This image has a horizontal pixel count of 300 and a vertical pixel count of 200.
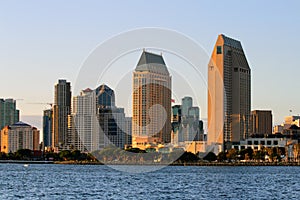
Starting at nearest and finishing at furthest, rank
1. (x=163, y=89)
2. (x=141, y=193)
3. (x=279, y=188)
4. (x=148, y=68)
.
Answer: (x=141, y=193) → (x=279, y=188) → (x=148, y=68) → (x=163, y=89)

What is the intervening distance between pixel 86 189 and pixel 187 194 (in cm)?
1399

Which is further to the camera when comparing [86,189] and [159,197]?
[86,189]

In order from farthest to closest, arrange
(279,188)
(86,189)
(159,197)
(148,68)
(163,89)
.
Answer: (163,89) → (148,68) → (279,188) → (86,189) → (159,197)

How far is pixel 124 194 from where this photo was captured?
83500 mm

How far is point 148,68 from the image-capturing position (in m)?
164

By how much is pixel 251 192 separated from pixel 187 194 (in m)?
9.31

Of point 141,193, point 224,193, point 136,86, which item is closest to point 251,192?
point 224,193

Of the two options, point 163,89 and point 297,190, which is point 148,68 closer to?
point 163,89

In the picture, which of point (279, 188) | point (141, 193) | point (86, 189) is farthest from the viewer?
point (279, 188)

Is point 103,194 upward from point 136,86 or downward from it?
downward

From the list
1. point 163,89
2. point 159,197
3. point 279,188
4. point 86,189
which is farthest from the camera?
point 163,89

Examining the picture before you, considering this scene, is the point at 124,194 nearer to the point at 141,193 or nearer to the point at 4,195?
the point at 141,193

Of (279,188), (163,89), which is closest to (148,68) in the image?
(163,89)

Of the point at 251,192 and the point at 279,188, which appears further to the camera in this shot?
the point at 279,188
